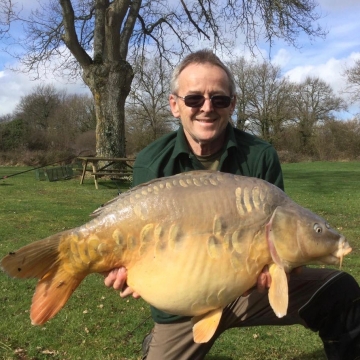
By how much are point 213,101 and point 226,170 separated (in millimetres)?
357

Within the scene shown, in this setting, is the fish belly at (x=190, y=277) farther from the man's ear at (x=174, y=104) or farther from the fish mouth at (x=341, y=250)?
the man's ear at (x=174, y=104)

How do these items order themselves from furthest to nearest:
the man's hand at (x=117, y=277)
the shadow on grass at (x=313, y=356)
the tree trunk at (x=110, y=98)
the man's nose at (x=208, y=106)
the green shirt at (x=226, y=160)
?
the tree trunk at (x=110, y=98), the shadow on grass at (x=313, y=356), the green shirt at (x=226, y=160), the man's nose at (x=208, y=106), the man's hand at (x=117, y=277)

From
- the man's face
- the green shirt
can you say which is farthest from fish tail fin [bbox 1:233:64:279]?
the man's face

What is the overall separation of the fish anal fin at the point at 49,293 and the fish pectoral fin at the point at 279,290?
2.51ft

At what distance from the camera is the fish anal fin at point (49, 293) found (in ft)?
5.98

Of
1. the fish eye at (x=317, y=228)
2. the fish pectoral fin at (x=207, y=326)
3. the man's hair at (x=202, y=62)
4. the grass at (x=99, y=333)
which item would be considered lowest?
the grass at (x=99, y=333)

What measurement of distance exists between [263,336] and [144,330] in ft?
2.83

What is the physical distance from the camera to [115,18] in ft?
41.0

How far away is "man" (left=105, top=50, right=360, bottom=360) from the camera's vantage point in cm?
231

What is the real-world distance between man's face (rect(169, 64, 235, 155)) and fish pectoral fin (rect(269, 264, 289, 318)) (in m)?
0.78

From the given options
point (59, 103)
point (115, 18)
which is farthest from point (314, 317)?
point (59, 103)

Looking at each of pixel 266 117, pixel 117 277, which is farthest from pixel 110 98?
pixel 266 117

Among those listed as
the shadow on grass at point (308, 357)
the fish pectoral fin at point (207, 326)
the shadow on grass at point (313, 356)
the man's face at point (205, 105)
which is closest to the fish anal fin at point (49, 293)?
the fish pectoral fin at point (207, 326)

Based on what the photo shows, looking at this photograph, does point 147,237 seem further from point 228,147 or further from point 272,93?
point 272,93
